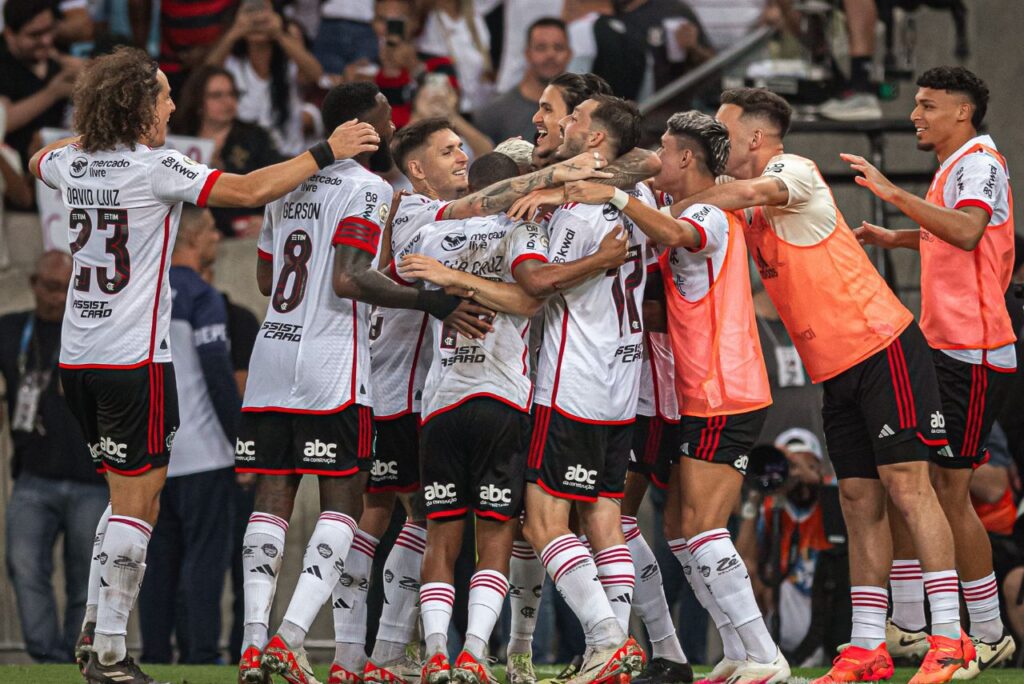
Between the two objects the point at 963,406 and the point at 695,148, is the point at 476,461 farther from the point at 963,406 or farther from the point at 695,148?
the point at 963,406

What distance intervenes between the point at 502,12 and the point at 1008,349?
7.19 m

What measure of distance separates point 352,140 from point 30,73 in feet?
23.2

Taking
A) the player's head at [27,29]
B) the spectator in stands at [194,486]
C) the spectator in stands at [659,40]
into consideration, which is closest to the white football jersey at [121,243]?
the spectator in stands at [194,486]

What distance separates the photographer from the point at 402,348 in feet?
24.6

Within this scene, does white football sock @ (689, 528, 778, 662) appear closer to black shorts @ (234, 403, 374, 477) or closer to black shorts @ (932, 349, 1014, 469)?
black shorts @ (932, 349, 1014, 469)

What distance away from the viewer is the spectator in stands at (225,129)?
40.8ft

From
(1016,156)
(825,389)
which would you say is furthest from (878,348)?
(1016,156)

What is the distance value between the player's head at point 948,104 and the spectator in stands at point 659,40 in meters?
5.32

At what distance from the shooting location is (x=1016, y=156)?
513 inches

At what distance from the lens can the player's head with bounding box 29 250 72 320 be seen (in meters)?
10.3

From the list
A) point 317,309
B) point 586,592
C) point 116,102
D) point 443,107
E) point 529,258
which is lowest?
point 586,592

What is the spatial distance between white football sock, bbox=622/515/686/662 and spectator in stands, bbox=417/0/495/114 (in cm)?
662

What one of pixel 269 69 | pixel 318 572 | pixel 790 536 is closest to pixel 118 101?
pixel 318 572

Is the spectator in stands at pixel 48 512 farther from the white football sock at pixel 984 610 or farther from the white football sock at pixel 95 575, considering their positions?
the white football sock at pixel 984 610
